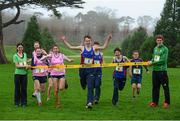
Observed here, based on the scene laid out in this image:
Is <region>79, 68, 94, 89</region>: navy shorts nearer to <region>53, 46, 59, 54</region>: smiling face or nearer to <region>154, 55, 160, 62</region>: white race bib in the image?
<region>53, 46, 59, 54</region>: smiling face

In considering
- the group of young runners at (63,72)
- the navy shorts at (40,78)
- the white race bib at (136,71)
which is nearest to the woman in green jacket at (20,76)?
the group of young runners at (63,72)

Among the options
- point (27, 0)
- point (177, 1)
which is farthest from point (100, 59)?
point (177, 1)

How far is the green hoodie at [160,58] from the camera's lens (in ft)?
44.1

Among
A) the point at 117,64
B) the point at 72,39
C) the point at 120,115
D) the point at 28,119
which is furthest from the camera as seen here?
the point at 72,39

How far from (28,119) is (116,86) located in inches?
142

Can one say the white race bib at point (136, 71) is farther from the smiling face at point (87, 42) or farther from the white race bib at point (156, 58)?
the smiling face at point (87, 42)

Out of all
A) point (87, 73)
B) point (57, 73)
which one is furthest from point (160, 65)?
point (57, 73)

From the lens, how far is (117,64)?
14180mm

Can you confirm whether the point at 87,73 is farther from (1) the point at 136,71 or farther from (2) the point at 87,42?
(1) the point at 136,71

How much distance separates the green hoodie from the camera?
13445 mm

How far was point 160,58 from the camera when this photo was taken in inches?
530

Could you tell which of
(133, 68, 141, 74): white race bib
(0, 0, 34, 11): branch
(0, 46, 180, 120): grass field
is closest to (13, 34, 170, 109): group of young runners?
(0, 46, 180, 120): grass field

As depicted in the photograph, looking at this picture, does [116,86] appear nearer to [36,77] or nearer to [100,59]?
[100,59]

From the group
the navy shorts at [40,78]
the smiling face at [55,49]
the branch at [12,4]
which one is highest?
the branch at [12,4]
